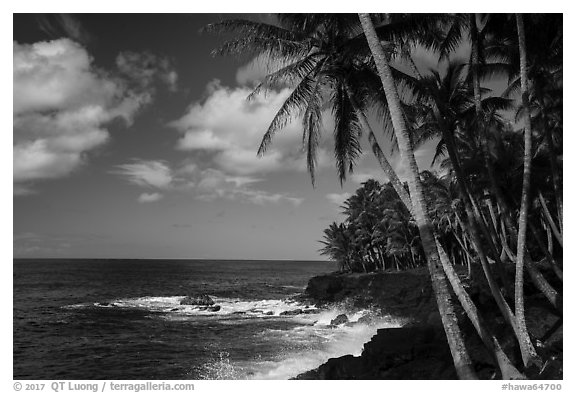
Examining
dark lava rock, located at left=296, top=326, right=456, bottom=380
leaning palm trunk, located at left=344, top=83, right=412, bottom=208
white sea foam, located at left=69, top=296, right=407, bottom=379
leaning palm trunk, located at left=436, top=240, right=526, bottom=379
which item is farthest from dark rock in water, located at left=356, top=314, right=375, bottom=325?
leaning palm trunk, located at left=344, top=83, right=412, bottom=208

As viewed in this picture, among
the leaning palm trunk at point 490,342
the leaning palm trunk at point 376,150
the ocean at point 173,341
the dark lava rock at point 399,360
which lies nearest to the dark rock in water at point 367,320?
the ocean at point 173,341

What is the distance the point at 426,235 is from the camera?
20.4 feet

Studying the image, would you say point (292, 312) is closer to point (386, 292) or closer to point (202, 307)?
point (386, 292)

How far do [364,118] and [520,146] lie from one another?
15152 mm

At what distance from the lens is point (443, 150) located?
1619 centimetres

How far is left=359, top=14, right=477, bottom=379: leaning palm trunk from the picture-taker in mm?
5984

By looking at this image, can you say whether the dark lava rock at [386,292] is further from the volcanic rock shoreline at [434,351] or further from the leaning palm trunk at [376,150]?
the leaning palm trunk at [376,150]

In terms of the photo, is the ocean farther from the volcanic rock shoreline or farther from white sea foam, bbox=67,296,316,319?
the volcanic rock shoreline

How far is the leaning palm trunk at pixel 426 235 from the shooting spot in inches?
236

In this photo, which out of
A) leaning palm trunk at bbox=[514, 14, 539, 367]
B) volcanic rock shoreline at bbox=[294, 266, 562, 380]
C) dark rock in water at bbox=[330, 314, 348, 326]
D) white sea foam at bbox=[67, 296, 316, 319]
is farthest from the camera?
white sea foam at bbox=[67, 296, 316, 319]
